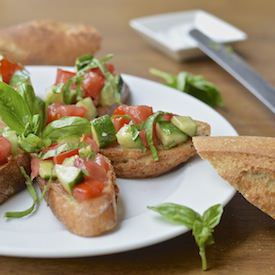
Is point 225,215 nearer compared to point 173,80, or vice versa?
point 225,215

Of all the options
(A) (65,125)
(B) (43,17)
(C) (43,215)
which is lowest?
(B) (43,17)

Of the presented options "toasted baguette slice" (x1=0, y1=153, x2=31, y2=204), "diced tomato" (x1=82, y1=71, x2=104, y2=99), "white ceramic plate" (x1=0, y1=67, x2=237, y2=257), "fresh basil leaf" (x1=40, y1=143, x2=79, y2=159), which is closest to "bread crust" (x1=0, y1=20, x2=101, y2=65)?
"diced tomato" (x1=82, y1=71, x2=104, y2=99)

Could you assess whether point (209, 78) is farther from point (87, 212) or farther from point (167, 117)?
point (87, 212)

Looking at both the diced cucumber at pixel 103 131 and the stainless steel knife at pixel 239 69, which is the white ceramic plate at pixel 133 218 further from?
the stainless steel knife at pixel 239 69

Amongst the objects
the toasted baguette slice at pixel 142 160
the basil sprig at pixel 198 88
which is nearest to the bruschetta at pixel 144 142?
the toasted baguette slice at pixel 142 160

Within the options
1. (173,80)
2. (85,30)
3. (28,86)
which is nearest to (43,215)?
(28,86)

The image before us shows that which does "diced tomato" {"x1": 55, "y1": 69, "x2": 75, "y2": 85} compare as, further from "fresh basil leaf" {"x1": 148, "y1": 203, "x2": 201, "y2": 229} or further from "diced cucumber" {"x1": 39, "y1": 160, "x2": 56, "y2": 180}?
"fresh basil leaf" {"x1": 148, "y1": 203, "x2": 201, "y2": 229}

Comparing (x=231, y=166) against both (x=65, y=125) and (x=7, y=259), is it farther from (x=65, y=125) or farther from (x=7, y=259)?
(x=7, y=259)
